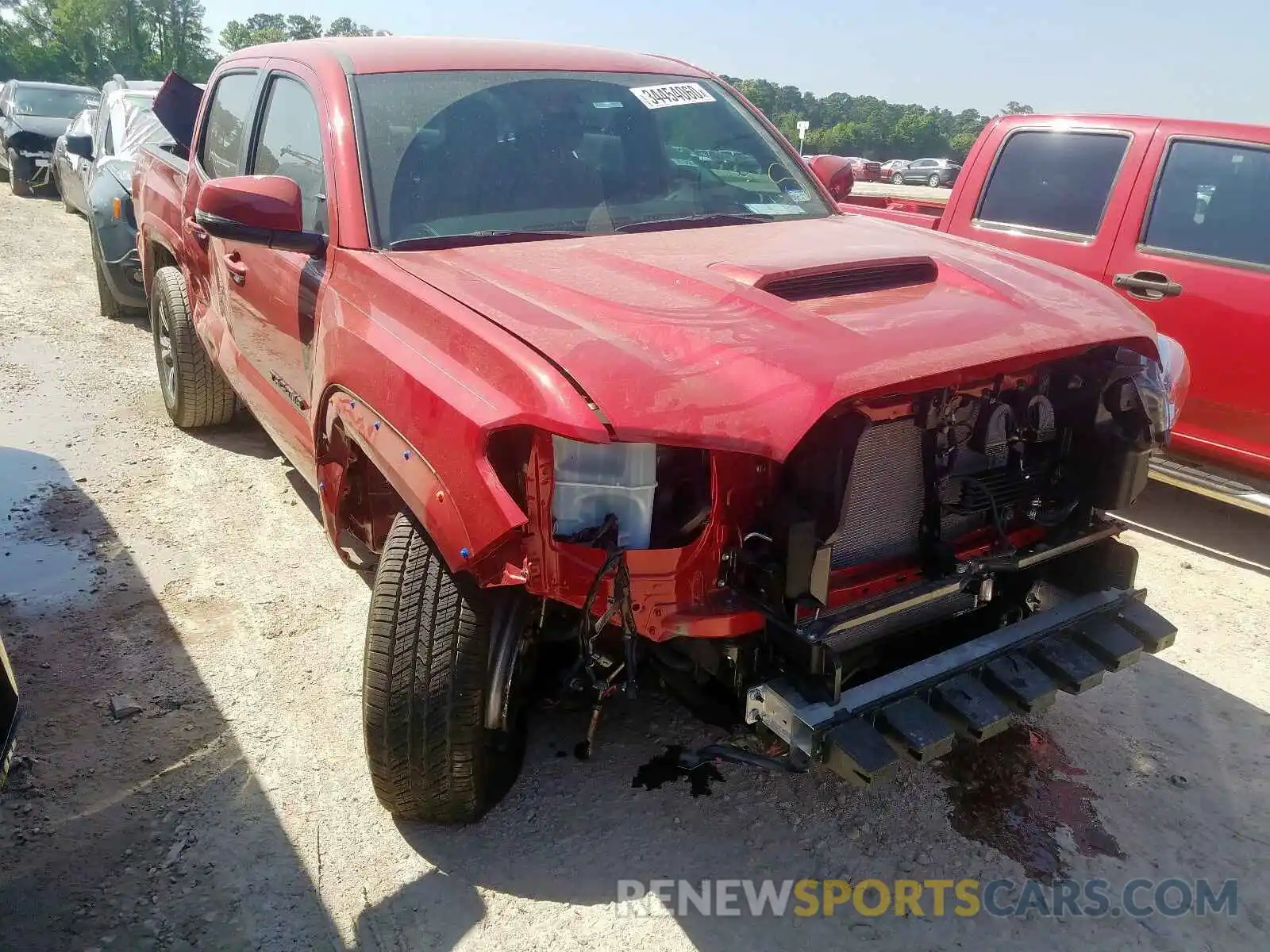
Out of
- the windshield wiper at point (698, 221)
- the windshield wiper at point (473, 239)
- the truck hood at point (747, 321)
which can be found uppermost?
the windshield wiper at point (698, 221)

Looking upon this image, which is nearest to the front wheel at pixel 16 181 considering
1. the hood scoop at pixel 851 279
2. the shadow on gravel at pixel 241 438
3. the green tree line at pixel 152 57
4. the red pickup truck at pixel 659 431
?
the shadow on gravel at pixel 241 438

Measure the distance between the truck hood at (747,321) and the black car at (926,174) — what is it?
29.1m

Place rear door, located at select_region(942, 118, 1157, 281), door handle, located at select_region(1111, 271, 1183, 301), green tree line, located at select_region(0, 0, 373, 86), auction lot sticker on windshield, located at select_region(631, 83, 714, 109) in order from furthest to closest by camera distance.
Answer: green tree line, located at select_region(0, 0, 373, 86) → rear door, located at select_region(942, 118, 1157, 281) → door handle, located at select_region(1111, 271, 1183, 301) → auction lot sticker on windshield, located at select_region(631, 83, 714, 109)

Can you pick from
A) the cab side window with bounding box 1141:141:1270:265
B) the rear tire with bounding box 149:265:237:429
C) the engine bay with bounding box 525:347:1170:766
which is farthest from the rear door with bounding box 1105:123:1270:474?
the rear tire with bounding box 149:265:237:429

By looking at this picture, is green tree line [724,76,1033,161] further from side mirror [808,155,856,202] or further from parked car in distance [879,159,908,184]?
side mirror [808,155,856,202]

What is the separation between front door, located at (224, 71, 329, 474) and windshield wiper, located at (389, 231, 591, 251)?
0.31 metres

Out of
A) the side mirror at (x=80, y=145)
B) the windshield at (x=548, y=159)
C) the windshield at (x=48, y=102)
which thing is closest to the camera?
the windshield at (x=548, y=159)

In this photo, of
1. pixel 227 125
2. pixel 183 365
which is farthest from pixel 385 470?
pixel 183 365

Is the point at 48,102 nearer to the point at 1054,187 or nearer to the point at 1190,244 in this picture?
the point at 1054,187

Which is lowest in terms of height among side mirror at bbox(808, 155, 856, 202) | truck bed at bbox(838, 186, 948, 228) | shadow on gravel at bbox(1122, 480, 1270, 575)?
shadow on gravel at bbox(1122, 480, 1270, 575)

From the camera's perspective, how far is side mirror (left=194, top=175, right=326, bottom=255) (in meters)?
2.72

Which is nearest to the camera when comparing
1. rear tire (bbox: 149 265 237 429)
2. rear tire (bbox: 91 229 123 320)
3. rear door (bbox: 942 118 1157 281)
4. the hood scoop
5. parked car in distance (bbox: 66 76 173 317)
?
the hood scoop

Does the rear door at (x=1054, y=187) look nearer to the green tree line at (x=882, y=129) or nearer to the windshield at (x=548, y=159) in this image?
the windshield at (x=548, y=159)

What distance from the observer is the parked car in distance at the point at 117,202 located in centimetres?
700
